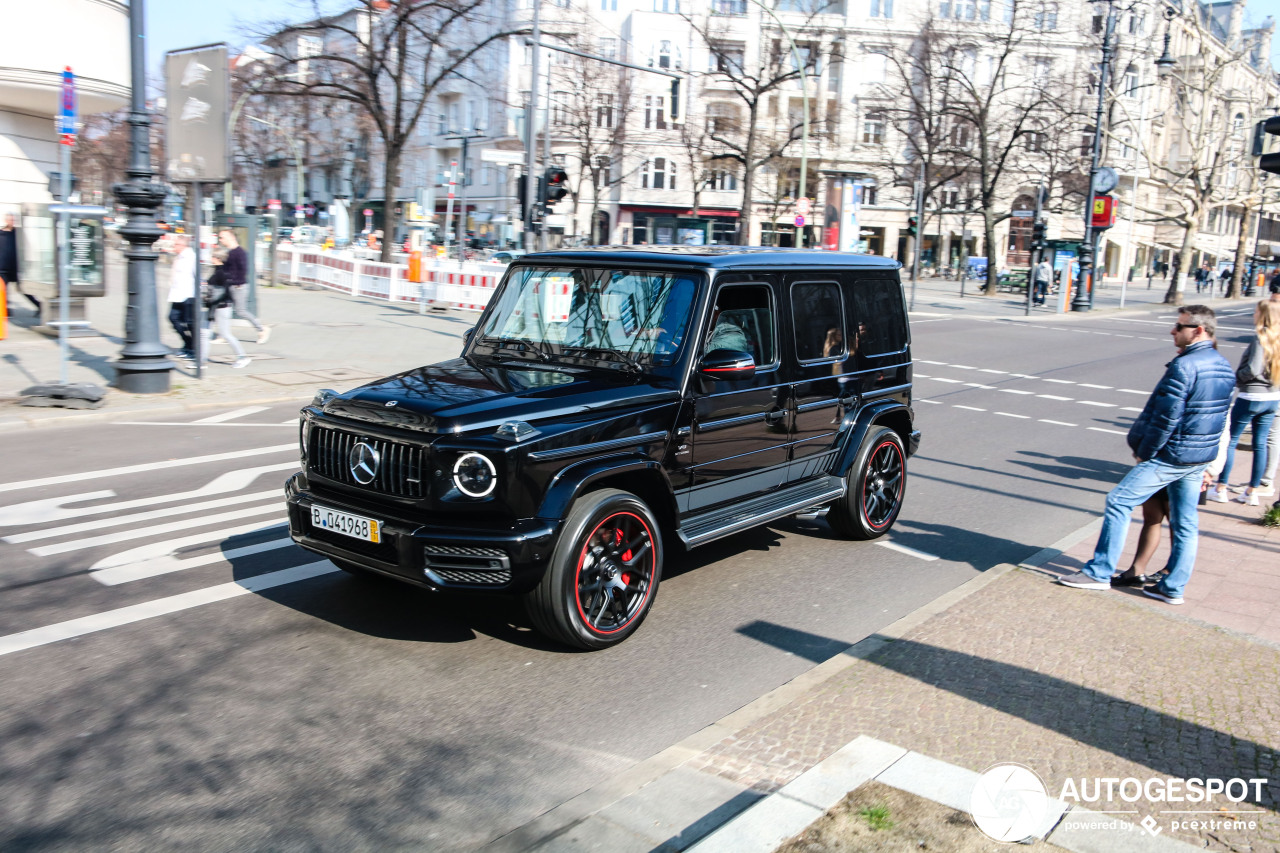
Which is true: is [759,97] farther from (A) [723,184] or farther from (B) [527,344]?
(B) [527,344]

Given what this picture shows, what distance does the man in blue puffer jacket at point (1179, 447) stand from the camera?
5.89 m

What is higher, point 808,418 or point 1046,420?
point 808,418

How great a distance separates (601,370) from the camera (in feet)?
18.4

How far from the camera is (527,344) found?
6.03 metres

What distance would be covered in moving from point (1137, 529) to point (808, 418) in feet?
9.71

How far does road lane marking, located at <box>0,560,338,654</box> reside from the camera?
502 centimetres

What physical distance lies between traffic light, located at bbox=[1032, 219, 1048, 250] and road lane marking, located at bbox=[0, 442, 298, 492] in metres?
30.1

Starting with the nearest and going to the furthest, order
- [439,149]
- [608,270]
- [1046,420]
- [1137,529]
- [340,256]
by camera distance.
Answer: [608,270], [1137,529], [1046,420], [340,256], [439,149]

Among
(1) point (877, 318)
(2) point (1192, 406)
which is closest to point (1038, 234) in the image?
(1) point (877, 318)

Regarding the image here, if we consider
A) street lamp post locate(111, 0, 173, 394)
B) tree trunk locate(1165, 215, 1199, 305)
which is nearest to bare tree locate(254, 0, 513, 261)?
street lamp post locate(111, 0, 173, 394)

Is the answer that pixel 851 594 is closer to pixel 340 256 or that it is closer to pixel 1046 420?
pixel 1046 420

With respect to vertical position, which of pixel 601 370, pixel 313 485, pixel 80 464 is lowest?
pixel 80 464

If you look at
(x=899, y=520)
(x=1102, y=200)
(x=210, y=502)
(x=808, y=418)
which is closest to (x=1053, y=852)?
(x=808, y=418)

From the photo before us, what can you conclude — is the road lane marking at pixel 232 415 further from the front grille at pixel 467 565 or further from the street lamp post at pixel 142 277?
the front grille at pixel 467 565
